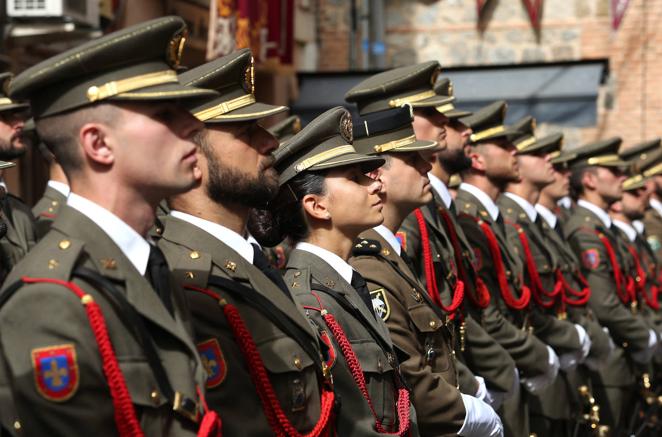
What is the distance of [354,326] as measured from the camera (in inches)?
145

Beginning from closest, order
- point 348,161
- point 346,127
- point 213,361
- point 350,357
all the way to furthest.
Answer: point 213,361 < point 350,357 < point 348,161 < point 346,127

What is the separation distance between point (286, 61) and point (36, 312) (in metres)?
10.7

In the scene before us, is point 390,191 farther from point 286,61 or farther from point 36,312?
point 286,61

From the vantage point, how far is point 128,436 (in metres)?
2.51

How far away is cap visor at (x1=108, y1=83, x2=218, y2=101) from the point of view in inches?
103

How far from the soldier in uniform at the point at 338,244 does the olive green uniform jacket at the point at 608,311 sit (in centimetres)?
384

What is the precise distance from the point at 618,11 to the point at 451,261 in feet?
34.4

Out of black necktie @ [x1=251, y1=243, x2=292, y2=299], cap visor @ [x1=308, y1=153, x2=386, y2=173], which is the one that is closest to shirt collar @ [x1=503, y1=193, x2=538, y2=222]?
cap visor @ [x1=308, y1=153, x2=386, y2=173]

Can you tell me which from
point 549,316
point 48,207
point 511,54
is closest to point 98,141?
point 48,207

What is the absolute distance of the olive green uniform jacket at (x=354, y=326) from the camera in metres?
3.63

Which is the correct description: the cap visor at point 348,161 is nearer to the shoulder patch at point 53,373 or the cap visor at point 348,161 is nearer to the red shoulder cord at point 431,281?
the red shoulder cord at point 431,281

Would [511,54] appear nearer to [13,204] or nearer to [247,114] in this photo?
[13,204]

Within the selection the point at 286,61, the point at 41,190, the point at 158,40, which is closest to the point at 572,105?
the point at 286,61

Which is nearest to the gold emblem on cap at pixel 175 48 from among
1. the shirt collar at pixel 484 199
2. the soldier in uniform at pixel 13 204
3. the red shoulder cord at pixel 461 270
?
the soldier in uniform at pixel 13 204
